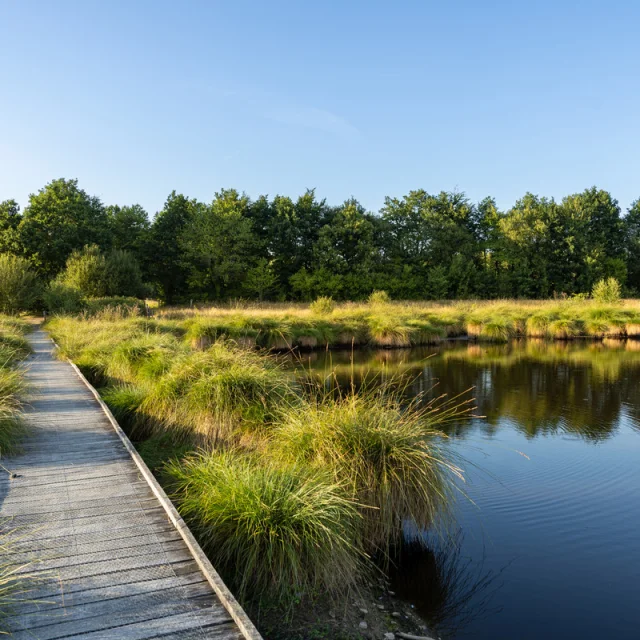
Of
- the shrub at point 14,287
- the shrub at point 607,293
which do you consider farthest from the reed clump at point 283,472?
the shrub at point 607,293

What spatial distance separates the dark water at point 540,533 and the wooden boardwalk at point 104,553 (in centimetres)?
196

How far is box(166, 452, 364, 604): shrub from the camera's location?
352 centimetres

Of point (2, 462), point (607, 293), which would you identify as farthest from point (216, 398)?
point (607, 293)

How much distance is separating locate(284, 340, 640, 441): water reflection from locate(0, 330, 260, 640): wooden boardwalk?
292 centimetres

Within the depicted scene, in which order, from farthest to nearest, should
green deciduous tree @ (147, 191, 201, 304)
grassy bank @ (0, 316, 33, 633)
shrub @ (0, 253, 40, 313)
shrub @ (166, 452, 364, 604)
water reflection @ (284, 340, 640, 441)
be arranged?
green deciduous tree @ (147, 191, 201, 304) → shrub @ (0, 253, 40, 313) → water reflection @ (284, 340, 640, 441) → shrub @ (166, 452, 364, 604) → grassy bank @ (0, 316, 33, 633)

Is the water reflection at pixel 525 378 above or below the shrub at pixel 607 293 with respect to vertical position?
below

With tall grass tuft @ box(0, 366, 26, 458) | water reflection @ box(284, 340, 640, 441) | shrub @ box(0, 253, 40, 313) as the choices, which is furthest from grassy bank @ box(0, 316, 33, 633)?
shrub @ box(0, 253, 40, 313)

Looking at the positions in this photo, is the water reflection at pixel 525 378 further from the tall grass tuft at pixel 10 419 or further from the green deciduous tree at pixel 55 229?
the green deciduous tree at pixel 55 229

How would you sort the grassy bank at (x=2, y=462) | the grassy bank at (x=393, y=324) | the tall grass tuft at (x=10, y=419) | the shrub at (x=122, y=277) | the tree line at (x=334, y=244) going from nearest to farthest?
the grassy bank at (x=2, y=462) < the tall grass tuft at (x=10, y=419) < the grassy bank at (x=393, y=324) < the shrub at (x=122, y=277) < the tree line at (x=334, y=244)

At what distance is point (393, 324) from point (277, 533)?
17727 mm

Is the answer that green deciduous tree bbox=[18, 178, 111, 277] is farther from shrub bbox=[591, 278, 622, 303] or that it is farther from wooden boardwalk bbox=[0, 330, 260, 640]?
wooden boardwalk bbox=[0, 330, 260, 640]

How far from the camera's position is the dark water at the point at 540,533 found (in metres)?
4.07

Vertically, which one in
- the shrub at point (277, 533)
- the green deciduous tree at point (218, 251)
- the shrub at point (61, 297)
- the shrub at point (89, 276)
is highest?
the green deciduous tree at point (218, 251)

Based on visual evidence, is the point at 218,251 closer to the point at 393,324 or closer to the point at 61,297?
the point at 61,297
